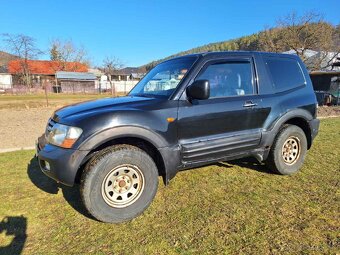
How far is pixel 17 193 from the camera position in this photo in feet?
13.4

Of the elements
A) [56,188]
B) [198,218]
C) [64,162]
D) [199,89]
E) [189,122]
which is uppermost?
[199,89]

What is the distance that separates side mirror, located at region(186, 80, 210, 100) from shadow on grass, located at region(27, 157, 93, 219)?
6.21 feet

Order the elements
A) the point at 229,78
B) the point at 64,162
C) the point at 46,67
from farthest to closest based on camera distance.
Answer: the point at 46,67 → the point at 229,78 → the point at 64,162

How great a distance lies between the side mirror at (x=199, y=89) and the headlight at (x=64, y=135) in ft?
4.46

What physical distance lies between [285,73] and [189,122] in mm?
2062

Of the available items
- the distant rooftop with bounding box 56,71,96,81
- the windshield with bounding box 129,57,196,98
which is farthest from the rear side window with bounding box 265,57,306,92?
the distant rooftop with bounding box 56,71,96,81

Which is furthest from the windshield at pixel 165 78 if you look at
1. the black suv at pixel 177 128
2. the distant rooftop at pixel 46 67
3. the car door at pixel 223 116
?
the distant rooftop at pixel 46 67

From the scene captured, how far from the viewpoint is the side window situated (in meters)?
3.88

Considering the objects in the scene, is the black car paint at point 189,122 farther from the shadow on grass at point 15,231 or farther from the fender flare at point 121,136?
the shadow on grass at point 15,231

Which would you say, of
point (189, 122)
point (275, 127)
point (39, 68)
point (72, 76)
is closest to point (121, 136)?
point (189, 122)

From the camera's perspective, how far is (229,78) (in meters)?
4.04

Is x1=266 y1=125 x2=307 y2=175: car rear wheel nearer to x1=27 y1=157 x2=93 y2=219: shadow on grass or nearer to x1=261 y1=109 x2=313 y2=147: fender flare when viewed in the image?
x1=261 y1=109 x2=313 y2=147: fender flare

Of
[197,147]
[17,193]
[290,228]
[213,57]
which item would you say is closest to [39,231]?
[17,193]

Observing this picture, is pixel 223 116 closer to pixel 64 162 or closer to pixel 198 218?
pixel 198 218
